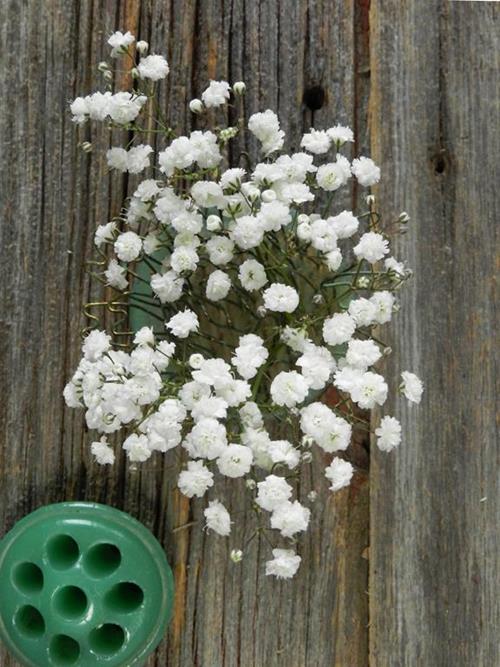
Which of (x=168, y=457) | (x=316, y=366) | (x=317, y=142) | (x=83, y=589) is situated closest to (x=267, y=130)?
(x=317, y=142)

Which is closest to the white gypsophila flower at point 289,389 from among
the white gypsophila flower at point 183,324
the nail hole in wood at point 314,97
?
the white gypsophila flower at point 183,324

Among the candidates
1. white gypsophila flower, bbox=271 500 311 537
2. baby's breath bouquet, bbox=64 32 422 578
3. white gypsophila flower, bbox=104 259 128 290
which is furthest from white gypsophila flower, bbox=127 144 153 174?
white gypsophila flower, bbox=271 500 311 537

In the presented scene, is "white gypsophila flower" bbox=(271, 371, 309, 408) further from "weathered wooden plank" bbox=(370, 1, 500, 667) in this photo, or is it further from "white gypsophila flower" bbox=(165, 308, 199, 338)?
"weathered wooden plank" bbox=(370, 1, 500, 667)

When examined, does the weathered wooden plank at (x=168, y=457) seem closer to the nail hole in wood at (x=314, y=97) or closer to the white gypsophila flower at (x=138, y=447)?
the nail hole in wood at (x=314, y=97)

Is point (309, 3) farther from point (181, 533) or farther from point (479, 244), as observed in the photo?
point (181, 533)

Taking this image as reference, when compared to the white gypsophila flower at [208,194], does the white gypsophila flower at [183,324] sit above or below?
below

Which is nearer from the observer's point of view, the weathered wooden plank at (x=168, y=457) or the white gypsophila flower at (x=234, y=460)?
the white gypsophila flower at (x=234, y=460)
